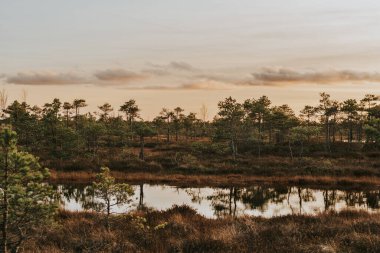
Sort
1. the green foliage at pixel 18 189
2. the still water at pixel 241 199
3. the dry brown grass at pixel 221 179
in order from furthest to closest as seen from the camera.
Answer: the dry brown grass at pixel 221 179 < the still water at pixel 241 199 < the green foliage at pixel 18 189

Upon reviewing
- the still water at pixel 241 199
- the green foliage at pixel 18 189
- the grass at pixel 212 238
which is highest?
the green foliage at pixel 18 189

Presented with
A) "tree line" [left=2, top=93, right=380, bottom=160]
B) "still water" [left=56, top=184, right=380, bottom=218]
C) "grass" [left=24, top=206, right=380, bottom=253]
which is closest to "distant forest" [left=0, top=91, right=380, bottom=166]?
"tree line" [left=2, top=93, right=380, bottom=160]

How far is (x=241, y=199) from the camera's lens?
29.9m

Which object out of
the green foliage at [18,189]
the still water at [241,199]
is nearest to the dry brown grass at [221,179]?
the still water at [241,199]

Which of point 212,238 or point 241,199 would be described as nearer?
point 212,238

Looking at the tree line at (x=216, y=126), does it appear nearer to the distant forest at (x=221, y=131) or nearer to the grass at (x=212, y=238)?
the distant forest at (x=221, y=131)

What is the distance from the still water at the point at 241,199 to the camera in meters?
25.0

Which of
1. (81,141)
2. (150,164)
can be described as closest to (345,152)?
(150,164)

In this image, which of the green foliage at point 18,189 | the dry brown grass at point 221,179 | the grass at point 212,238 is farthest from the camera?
the dry brown grass at point 221,179

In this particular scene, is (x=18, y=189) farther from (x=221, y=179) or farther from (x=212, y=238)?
(x=221, y=179)

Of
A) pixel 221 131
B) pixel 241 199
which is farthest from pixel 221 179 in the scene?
pixel 221 131

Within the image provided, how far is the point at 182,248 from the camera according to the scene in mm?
11367

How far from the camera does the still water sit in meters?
25.0

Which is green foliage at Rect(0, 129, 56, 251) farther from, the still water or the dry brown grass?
Answer: the dry brown grass
